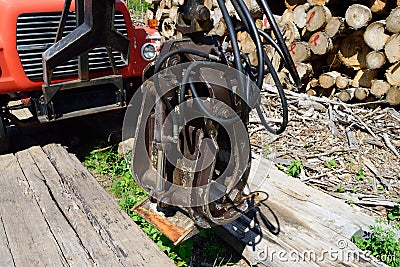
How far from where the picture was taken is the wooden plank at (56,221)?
2303 mm

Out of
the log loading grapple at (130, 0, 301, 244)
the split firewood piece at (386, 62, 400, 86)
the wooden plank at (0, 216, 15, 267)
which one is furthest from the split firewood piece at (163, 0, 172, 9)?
the wooden plank at (0, 216, 15, 267)

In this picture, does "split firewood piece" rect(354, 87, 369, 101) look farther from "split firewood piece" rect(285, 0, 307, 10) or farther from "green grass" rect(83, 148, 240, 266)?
"green grass" rect(83, 148, 240, 266)

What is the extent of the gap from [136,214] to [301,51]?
3235 millimetres

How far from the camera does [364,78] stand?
196 inches

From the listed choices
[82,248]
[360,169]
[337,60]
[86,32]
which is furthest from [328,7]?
[82,248]

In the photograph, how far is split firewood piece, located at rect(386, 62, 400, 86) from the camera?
14.5ft

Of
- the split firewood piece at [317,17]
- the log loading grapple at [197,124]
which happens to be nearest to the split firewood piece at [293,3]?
the split firewood piece at [317,17]

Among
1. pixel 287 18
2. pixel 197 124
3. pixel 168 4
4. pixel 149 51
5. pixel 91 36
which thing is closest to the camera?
pixel 197 124

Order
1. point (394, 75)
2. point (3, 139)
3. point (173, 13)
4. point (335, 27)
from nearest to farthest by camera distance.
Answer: point (3, 139) → point (394, 75) → point (335, 27) → point (173, 13)

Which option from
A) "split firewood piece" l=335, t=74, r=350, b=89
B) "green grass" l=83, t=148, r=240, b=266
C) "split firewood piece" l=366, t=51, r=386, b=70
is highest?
"split firewood piece" l=366, t=51, r=386, b=70

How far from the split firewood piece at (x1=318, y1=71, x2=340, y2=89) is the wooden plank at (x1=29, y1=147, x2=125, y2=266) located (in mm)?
3690

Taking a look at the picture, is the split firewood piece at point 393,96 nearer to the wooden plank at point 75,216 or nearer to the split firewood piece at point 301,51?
the split firewood piece at point 301,51

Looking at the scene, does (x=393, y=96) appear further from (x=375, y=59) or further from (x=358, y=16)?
(x=358, y=16)

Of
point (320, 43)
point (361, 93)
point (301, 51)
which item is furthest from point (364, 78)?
point (301, 51)
